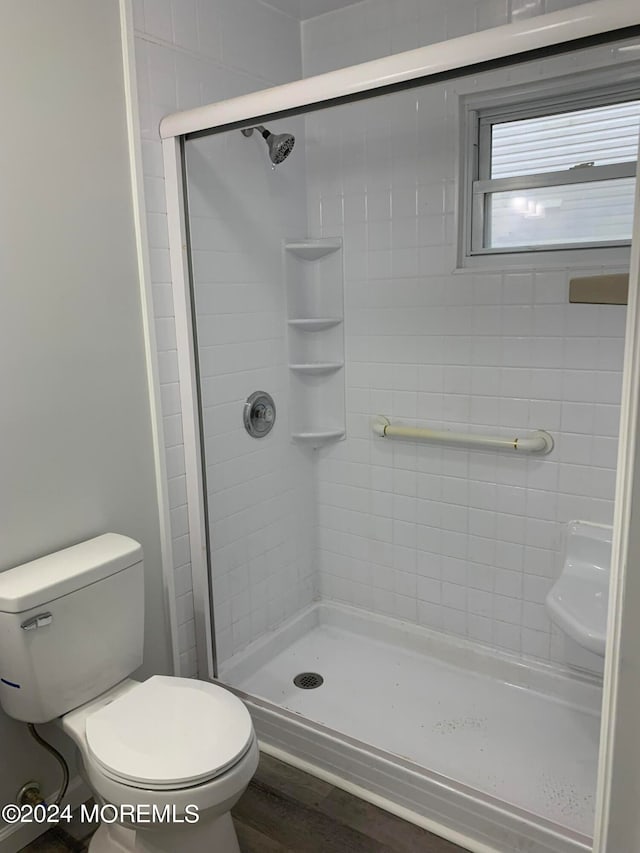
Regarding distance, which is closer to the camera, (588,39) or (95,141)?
(588,39)

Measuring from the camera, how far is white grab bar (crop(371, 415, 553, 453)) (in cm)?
212

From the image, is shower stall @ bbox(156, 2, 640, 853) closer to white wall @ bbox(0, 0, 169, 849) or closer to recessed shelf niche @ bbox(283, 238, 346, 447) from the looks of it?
recessed shelf niche @ bbox(283, 238, 346, 447)

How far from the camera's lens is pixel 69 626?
62.4 inches

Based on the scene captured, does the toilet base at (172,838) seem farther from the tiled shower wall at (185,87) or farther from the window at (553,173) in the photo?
the window at (553,173)

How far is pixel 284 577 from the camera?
2.58 metres

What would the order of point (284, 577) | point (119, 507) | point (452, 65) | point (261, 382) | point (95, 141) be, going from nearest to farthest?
point (452, 65) → point (95, 141) → point (119, 507) → point (261, 382) → point (284, 577)

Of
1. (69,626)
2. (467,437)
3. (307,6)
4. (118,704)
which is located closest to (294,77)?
(307,6)

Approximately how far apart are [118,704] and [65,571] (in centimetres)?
35

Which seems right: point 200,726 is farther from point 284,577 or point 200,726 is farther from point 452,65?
point 452,65

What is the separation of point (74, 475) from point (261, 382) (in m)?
0.83

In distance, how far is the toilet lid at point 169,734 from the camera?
1.35 m

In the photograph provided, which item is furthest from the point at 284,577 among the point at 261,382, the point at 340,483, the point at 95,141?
the point at 95,141

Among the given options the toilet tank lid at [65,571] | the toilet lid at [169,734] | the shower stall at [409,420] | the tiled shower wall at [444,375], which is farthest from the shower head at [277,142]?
the toilet lid at [169,734]

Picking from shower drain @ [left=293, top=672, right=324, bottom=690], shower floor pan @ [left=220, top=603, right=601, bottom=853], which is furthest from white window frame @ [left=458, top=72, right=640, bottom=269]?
shower drain @ [left=293, top=672, right=324, bottom=690]
